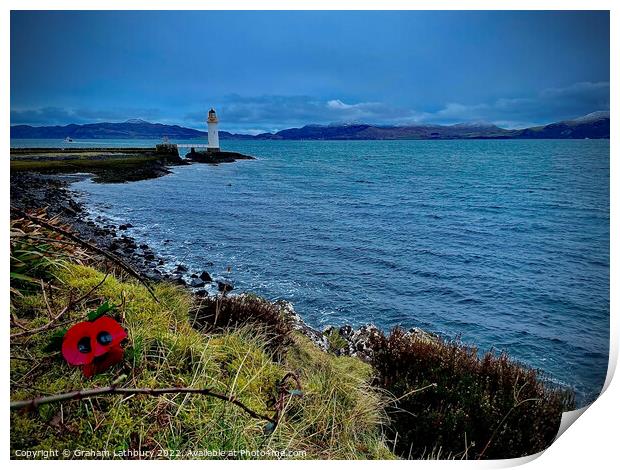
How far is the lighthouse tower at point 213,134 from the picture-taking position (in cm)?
284

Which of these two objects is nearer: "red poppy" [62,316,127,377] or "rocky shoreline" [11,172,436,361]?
"red poppy" [62,316,127,377]

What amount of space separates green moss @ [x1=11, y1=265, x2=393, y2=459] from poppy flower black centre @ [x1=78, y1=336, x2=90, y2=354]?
0.35ft

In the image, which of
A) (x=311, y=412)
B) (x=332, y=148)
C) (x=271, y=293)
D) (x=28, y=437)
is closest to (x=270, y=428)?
(x=311, y=412)

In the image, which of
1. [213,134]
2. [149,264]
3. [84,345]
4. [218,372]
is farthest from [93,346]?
[213,134]

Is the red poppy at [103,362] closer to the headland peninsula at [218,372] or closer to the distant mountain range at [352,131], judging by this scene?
the headland peninsula at [218,372]

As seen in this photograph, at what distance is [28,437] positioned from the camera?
2.17 m

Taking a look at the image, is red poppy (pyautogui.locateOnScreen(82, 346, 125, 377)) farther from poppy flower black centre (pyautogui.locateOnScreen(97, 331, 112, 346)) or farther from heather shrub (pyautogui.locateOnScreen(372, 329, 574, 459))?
heather shrub (pyautogui.locateOnScreen(372, 329, 574, 459))

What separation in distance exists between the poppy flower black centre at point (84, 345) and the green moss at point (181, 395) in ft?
0.35

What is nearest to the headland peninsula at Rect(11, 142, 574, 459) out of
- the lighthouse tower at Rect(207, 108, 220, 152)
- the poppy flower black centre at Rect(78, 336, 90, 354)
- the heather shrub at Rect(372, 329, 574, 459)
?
the heather shrub at Rect(372, 329, 574, 459)

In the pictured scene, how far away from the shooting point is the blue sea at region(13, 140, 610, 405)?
252 cm

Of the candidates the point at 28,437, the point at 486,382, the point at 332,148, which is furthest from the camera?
the point at 332,148
